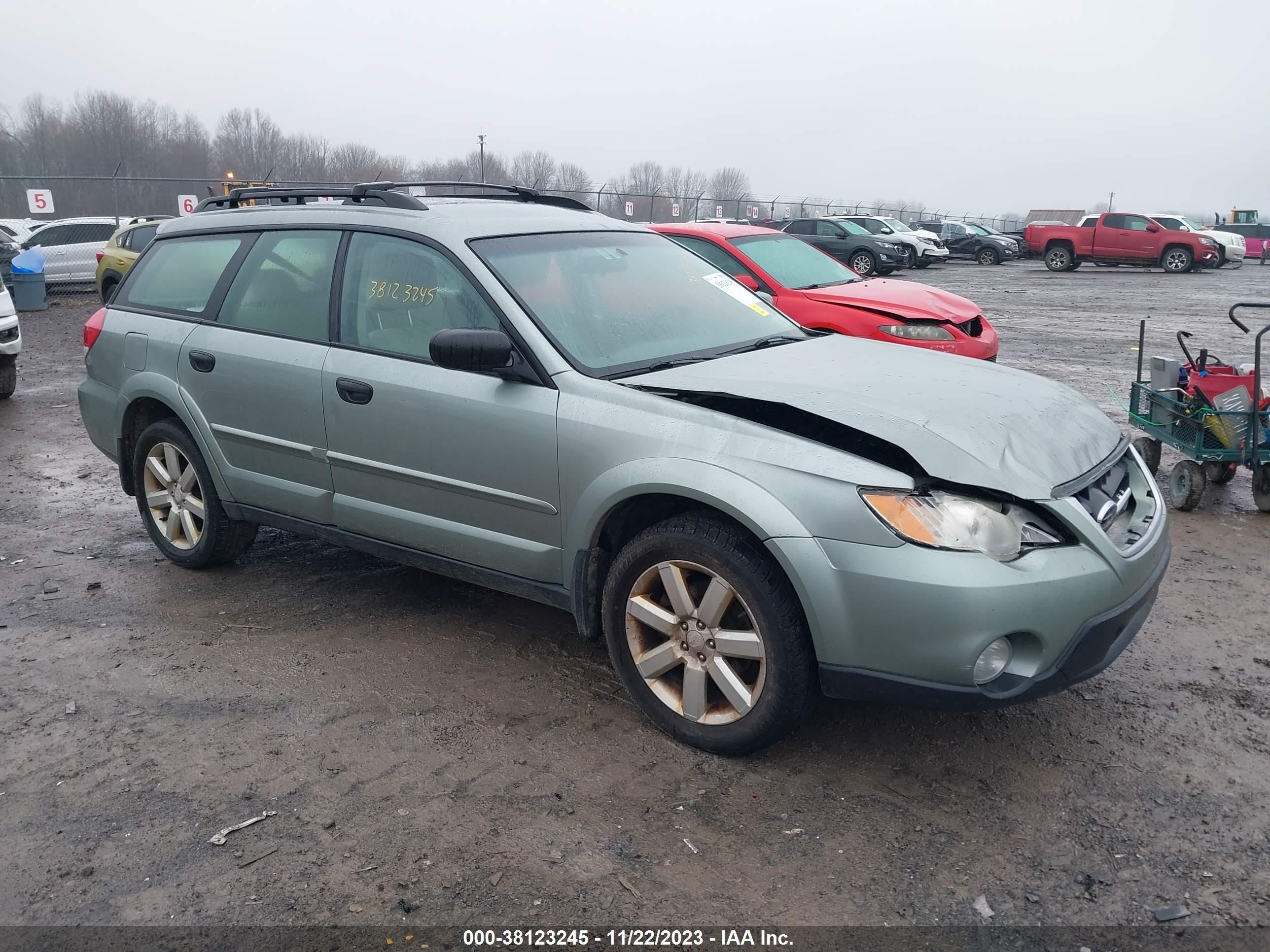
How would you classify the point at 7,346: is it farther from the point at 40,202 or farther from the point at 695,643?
the point at 40,202

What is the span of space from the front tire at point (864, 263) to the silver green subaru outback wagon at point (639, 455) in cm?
2198

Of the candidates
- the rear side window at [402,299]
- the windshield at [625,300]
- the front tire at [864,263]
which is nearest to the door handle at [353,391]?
the rear side window at [402,299]

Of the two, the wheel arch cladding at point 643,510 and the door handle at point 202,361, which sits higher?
the door handle at point 202,361

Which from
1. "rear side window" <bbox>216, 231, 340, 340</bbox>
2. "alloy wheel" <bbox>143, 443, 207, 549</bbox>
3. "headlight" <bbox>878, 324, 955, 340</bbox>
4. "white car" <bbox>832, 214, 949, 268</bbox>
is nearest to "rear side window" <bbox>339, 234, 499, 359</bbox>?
"rear side window" <bbox>216, 231, 340, 340</bbox>

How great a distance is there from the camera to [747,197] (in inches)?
1815

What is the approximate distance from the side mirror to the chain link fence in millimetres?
1866

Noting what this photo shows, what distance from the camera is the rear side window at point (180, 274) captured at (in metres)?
4.94

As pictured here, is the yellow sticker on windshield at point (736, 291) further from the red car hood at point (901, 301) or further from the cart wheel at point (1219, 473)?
the red car hood at point (901, 301)

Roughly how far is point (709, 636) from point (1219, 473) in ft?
16.0

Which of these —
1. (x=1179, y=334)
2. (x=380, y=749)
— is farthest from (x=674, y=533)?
(x=1179, y=334)

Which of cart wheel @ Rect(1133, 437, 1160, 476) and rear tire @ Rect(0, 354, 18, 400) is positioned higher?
rear tire @ Rect(0, 354, 18, 400)

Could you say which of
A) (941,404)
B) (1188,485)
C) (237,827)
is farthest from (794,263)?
(237,827)

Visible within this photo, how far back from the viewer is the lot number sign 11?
26134mm

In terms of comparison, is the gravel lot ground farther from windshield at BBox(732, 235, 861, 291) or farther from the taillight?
windshield at BBox(732, 235, 861, 291)
